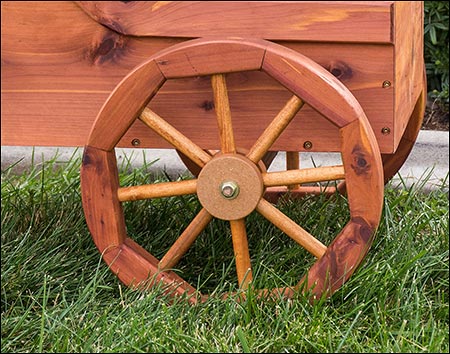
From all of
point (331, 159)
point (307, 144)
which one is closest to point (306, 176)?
point (307, 144)

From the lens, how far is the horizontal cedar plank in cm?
232

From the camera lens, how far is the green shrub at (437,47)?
4012 mm

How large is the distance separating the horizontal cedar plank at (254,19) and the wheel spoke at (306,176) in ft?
1.00

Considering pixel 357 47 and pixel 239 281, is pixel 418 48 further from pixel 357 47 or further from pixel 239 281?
pixel 239 281

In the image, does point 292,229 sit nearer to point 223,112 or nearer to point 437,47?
point 223,112

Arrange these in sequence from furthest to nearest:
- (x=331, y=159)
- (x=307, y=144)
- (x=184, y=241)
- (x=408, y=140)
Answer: (x=331, y=159) < (x=408, y=140) < (x=184, y=241) < (x=307, y=144)

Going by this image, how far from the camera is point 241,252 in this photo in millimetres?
2533

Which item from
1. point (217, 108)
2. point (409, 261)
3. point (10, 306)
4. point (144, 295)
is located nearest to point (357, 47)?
point (217, 108)

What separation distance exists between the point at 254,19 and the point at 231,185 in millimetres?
393

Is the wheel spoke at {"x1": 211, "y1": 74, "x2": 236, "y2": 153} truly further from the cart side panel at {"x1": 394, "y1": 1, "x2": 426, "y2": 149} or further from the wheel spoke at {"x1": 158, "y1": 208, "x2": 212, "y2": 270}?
the cart side panel at {"x1": 394, "y1": 1, "x2": 426, "y2": 149}

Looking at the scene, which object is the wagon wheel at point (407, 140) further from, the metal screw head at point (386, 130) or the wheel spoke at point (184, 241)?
the wheel spoke at point (184, 241)

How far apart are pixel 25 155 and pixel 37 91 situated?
1.38m

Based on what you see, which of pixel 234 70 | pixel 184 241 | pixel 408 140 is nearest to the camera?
pixel 234 70

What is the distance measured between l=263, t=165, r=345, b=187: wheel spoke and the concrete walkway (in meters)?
1.09
